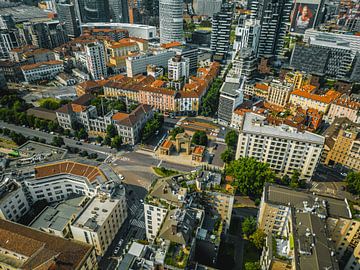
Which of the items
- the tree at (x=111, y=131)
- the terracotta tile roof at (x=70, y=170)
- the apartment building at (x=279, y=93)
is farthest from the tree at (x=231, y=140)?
the terracotta tile roof at (x=70, y=170)

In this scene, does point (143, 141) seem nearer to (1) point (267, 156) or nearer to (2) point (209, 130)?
(2) point (209, 130)

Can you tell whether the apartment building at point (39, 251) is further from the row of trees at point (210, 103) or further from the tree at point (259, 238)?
the row of trees at point (210, 103)

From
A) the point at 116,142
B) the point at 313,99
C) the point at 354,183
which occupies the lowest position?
the point at 116,142

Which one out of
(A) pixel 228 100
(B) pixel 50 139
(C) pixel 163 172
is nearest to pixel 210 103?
(A) pixel 228 100

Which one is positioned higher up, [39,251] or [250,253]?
[39,251]

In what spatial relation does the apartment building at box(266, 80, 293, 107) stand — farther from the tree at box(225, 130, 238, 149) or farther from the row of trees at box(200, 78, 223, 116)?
the tree at box(225, 130, 238, 149)

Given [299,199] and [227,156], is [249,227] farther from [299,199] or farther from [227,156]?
[227,156]

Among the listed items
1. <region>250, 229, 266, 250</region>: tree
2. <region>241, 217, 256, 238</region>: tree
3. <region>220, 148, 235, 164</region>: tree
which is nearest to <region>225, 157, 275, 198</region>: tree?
<region>220, 148, 235, 164</region>: tree
